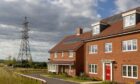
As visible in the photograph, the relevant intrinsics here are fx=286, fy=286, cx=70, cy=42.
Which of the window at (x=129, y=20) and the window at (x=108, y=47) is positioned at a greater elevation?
the window at (x=129, y=20)

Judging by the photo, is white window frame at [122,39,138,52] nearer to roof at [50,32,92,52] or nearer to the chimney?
roof at [50,32,92,52]

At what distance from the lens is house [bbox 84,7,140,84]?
31.3m

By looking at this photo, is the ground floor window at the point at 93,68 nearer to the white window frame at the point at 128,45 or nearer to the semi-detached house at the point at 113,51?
the semi-detached house at the point at 113,51

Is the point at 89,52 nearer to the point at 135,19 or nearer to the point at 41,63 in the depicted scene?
the point at 135,19

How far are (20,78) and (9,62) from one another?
2625 inches

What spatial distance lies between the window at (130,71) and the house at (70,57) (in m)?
12.8

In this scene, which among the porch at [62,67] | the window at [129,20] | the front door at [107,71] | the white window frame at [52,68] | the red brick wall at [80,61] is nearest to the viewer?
the window at [129,20]

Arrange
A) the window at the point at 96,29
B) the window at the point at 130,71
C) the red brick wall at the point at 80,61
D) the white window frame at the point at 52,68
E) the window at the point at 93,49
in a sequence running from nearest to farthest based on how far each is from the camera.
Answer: the window at the point at 130,71 → the window at the point at 93,49 → the window at the point at 96,29 → the red brick wall at the point at 80,61 → the white window frame at the point at 52,68

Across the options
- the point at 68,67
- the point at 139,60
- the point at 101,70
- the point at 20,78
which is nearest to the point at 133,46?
the point at 139,60

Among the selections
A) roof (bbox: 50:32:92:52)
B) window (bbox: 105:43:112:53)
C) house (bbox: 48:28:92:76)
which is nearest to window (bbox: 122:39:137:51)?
window (bbox: 105:43:112:53)

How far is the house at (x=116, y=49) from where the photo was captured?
103 ft

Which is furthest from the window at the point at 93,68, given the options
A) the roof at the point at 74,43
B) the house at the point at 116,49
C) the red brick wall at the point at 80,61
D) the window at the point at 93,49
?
the roof at the point at 74,43

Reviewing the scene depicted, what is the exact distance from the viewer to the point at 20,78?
68.9ft

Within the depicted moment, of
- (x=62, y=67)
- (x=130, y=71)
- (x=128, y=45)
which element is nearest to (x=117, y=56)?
(x=128, y=45)
